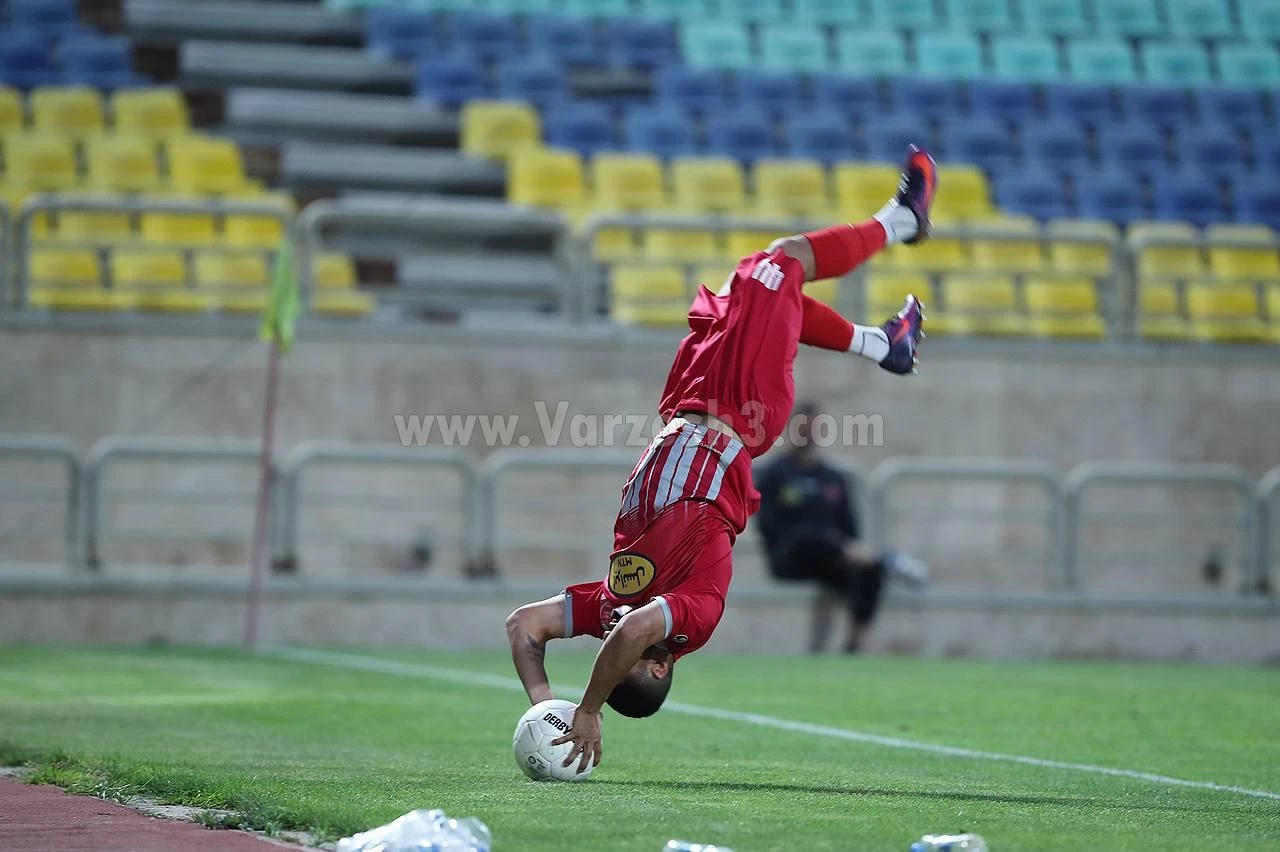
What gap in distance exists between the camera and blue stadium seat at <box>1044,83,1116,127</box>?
2556 cm

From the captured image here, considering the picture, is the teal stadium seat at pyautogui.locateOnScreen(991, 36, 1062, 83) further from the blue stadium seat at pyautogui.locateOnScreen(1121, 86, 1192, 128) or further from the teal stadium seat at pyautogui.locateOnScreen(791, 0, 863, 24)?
the teal stadium seat at pyautogui.locateOnScreen(791, 0, 863, 24)

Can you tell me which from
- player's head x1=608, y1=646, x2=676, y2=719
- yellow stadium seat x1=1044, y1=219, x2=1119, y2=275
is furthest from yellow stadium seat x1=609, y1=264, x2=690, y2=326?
player's head x1=608, y1=646, x2=676, y2=719

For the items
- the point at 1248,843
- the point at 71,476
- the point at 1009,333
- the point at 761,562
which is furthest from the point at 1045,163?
the point at 1248,843

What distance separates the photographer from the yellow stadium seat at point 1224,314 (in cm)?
1919

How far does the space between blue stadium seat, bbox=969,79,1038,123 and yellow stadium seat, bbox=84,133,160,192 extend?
10717 mm

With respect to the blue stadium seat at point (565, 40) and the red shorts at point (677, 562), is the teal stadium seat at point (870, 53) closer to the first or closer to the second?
the blue stadium seat at point (565, 40)

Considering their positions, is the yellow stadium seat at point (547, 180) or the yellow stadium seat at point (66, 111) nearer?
the yellow stadium seat at point (547, 180)

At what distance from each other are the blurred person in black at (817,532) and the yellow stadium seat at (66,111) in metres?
9.52

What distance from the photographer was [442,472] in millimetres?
17500

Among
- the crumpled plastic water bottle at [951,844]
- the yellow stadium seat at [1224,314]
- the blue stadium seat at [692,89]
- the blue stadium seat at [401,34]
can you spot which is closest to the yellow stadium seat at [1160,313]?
the yellow stadium seat at [1224,314]

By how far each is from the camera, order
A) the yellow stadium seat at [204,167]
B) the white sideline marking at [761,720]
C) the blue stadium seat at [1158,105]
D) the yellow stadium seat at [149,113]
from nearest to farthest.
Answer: the white sideline marking at [761,720] < the yellow stadium seat at [204,167] < the yellow stadium seat at [149,113] < the blue stadium seat at [1158,105]

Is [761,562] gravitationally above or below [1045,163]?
below

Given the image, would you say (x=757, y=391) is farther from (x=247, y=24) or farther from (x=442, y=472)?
(x=247, y=24)

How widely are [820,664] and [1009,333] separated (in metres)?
5.37
